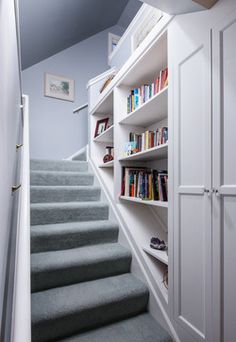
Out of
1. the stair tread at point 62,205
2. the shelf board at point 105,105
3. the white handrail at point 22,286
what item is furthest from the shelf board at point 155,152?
the white handrail at point 22,286

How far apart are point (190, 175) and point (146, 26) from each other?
4.98ft

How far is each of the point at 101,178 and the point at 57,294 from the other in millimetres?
1355

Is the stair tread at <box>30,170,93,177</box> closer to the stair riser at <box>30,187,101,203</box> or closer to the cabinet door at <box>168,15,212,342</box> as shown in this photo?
the stair riser at <box>30,187,101,203</box>

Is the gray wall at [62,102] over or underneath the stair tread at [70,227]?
over

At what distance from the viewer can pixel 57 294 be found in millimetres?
1440

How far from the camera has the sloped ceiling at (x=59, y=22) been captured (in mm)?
2443

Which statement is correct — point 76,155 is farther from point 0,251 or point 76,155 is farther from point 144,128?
point 0,251

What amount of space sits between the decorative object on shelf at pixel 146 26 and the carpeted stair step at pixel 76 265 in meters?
1.91

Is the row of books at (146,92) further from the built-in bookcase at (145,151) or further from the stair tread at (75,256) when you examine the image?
the stair tread at (75,256)

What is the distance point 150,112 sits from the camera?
1800 millimetres

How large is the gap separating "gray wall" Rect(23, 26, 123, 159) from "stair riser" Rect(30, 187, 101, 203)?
136 centimetres

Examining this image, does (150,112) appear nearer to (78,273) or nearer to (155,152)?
(155,152)

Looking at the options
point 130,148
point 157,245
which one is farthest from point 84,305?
point 130,148

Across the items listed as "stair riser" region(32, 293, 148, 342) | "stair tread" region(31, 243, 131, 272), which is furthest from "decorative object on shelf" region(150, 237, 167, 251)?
"stair riser" region(32, 293, 148, 342)
